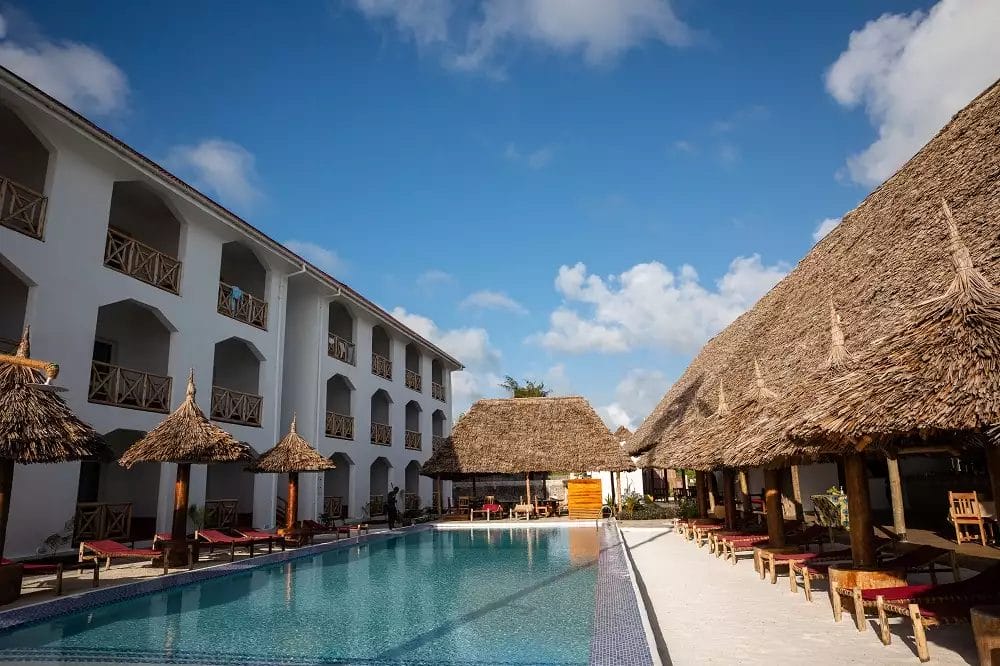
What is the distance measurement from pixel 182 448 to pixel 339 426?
389 inches

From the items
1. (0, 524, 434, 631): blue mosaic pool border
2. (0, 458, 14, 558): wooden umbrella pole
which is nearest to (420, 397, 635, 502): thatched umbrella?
(0, 524, 434, 631): blue mosaic pool border

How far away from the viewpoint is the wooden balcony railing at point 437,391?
2911cm

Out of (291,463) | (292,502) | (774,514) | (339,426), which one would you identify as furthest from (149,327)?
(774,514)

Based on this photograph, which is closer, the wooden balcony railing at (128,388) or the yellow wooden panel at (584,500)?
the wooden balcony railing at (128,388)

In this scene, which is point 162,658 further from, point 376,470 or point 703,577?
point 376,470

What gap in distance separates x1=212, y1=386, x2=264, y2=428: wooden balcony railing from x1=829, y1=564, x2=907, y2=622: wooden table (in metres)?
13.2

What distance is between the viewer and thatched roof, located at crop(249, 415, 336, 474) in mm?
13492

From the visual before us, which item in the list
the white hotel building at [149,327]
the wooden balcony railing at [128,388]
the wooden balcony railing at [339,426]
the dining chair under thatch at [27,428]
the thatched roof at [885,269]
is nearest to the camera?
the thatched roof at [885,269]

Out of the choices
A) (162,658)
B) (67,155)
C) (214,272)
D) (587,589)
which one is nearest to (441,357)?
(214,272)

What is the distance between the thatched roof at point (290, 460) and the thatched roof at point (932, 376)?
36.2ft

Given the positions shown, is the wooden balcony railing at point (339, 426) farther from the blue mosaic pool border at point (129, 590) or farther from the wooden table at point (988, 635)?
the wooden table at point (988, 635)

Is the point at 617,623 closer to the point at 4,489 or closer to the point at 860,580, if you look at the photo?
the point at 860,580

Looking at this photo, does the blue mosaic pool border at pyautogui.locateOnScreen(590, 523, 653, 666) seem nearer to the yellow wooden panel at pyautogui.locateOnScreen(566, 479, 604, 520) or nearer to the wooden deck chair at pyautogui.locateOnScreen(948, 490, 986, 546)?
the wooden deck chair at pyautogui.locateOnScreen(948, 490, 986, 546)

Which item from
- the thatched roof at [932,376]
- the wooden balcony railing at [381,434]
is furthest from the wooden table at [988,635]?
the wooden balcony railing at [381,434]
